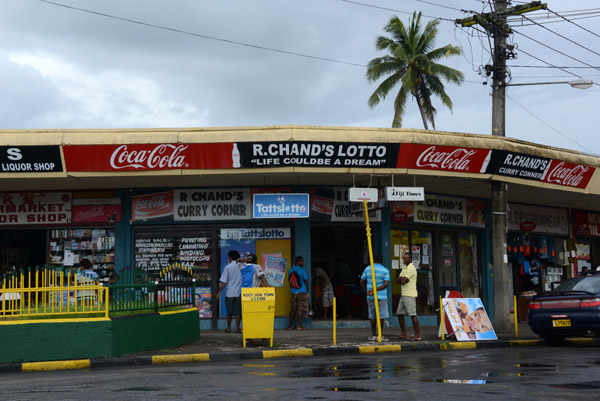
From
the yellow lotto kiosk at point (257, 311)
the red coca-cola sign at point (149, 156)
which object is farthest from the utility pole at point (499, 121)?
the yellow lotto kiosk at point (257, 311)

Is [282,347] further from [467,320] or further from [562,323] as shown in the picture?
[562,323]

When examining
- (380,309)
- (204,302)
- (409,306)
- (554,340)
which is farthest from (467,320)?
(204,302)

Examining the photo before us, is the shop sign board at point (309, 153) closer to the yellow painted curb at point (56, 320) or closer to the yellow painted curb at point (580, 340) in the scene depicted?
the yellow painted curb at point (580, 340)

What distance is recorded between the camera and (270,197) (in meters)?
19.0

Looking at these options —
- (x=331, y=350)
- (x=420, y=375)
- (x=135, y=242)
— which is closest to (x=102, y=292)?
(x=331, y=350)

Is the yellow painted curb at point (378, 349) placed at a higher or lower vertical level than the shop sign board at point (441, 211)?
lower

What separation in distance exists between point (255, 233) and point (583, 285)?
831 centimetres

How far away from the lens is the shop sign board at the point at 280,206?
1881cm

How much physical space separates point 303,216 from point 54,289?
780 centimetres

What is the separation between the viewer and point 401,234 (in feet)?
67.7

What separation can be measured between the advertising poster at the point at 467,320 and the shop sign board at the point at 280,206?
188 inches

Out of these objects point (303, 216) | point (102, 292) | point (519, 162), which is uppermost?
point (519, 162)

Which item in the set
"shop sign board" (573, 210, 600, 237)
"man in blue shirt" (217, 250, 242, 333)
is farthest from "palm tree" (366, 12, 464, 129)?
"man in blue shirt" (217, 250, 242, 333)

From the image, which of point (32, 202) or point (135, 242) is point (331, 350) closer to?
point (135, 242)
